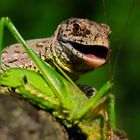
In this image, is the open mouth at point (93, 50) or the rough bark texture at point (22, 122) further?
the open mouth at point (93, 50)

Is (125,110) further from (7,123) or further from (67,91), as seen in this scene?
(7,123)

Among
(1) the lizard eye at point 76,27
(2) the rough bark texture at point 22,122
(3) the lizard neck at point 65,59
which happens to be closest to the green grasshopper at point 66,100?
(2) the rough bark texture at point 22,122

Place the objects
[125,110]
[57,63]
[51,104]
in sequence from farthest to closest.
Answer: [125,110] → [57,63] → [51,104]

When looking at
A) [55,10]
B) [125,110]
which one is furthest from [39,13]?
[125,110]

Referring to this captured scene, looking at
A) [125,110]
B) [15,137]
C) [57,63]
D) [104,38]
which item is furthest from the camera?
[125,110]

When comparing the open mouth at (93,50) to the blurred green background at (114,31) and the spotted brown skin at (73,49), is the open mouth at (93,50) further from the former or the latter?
the blurred green background at (114,31)

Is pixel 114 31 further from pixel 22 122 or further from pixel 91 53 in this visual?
pixel 22 122

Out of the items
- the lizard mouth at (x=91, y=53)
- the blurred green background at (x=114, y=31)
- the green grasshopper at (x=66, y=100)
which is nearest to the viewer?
the green grasshopper at (x=66, y=100)
